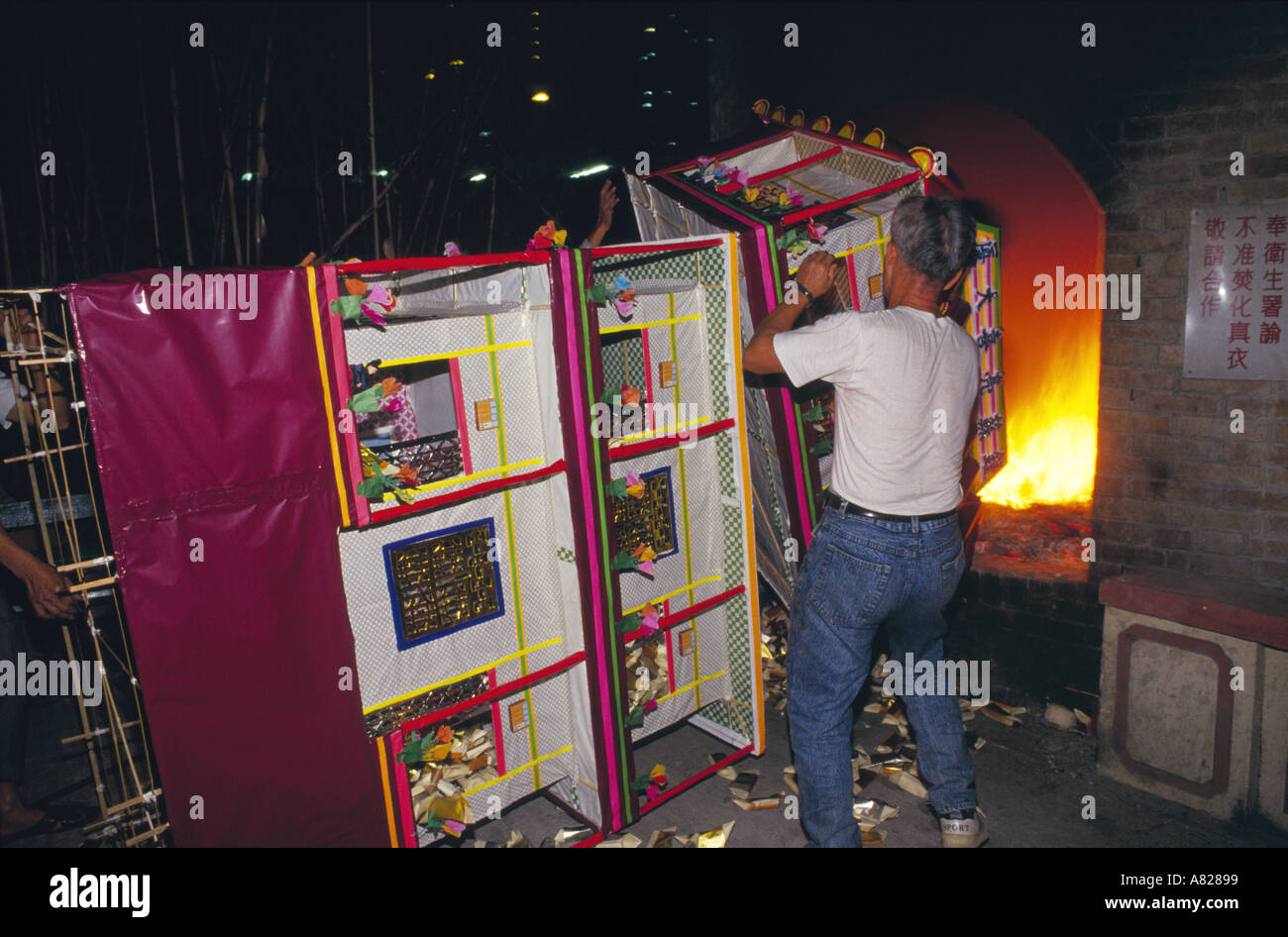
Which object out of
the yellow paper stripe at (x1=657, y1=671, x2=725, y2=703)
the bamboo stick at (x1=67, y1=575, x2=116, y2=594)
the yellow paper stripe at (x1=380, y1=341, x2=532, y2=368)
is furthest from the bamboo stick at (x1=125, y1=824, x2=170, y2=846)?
the yellow paper stripe at (x1=657, y1=671, x2=725, y2=703)

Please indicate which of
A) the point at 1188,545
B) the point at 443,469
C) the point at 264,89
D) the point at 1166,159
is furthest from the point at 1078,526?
the point at 264,89

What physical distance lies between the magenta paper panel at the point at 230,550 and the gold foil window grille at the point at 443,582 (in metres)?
0.26

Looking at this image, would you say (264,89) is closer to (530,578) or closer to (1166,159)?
(530,578)

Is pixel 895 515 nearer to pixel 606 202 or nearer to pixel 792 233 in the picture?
pixel 792 233

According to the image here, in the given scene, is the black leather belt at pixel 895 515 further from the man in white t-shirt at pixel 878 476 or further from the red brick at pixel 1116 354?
the red brick at pixel 1116 354

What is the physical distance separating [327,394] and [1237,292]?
441cm

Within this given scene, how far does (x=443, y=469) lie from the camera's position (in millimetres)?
3223

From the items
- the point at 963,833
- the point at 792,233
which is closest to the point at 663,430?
the point at 792,233

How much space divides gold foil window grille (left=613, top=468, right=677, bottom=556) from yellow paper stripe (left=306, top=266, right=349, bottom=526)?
1314 mm

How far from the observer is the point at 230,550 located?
8.50ft

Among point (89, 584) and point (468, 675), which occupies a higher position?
point (89, 584)

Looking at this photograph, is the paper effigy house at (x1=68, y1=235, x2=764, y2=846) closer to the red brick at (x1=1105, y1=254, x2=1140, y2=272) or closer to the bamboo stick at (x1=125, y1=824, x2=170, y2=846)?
the bamboo stick at (x1=125, y1=824, x2=170, y2=846)

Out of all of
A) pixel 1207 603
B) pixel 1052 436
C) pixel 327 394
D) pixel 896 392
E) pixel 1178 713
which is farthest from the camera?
pixel 1052 436
